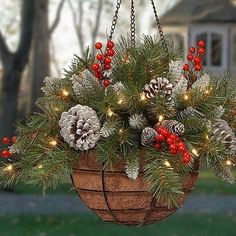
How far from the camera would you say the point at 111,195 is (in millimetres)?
2801

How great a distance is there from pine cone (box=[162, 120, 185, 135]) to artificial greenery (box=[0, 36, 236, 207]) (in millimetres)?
50

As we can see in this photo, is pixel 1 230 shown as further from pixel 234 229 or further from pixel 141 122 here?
pixel 141 122

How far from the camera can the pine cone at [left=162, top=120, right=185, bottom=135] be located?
2.73 meters

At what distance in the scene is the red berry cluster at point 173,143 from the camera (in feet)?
8.54

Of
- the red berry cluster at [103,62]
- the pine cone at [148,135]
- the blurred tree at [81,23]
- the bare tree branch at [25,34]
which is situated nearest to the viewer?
the pine cone at [148,135]

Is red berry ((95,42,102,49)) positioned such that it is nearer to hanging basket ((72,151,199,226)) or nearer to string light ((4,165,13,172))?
hanging basket ((72,151,199,226))

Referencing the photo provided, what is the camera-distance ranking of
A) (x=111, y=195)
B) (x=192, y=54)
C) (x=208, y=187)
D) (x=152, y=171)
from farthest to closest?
(x=208, y=187) → (x=192, y=54) → (x=111, y=195) → (x=152, y=171)

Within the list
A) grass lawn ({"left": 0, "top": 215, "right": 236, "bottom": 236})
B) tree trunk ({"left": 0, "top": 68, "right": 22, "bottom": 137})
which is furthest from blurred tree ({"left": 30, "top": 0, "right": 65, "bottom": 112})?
grass lawn ({"left": 0, "top": 215, "right": 236, "bottom": 236})

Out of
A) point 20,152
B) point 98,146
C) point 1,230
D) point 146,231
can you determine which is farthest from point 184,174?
point 1,230

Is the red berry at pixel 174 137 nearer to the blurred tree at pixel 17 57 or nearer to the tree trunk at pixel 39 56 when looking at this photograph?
the blurred tree at pixel 17 57

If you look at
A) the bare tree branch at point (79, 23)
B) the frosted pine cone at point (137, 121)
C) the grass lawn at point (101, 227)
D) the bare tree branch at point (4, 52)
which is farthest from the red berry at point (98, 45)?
the bare tree branch at point (79, 23)

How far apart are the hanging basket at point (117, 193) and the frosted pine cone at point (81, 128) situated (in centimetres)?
8

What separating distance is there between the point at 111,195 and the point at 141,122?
0.35 meters

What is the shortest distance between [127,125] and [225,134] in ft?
1.60
